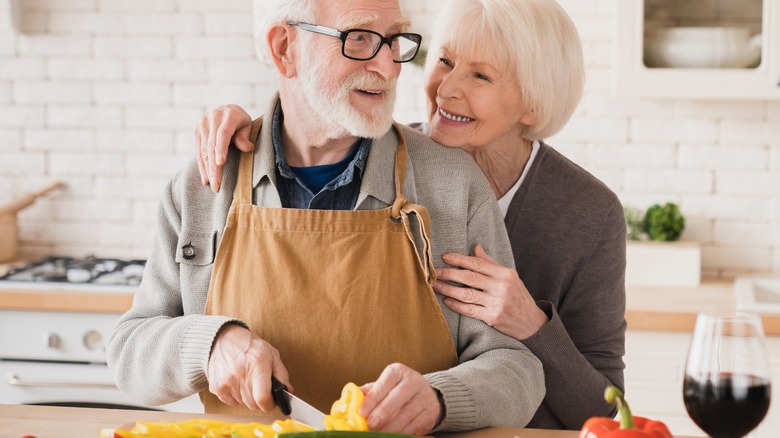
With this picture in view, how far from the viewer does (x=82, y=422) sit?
1.45m

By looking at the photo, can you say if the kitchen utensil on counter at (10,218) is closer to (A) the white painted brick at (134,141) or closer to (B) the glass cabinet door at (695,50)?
(A) the white painted brick at (134,141)

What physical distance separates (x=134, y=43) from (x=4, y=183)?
30.0 inches

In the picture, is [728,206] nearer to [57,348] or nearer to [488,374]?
[488,374]

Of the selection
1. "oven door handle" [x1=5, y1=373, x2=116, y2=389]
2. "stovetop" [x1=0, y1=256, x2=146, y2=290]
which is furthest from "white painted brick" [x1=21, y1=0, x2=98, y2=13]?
"oven door handle" [x1=5, y1=373, x2=116, y2=389]

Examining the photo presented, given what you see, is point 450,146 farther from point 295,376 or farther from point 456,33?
point 295,376

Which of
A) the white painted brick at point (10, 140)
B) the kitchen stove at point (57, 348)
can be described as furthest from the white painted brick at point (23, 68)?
the kitchen stove at point (57, 348)

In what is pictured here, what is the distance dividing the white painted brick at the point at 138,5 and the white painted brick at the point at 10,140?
61cm

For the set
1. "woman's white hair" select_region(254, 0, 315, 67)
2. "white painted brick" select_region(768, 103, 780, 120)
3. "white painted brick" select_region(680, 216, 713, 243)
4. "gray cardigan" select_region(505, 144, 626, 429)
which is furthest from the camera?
"white painted brick" select_region(680, 216, 713, 243)

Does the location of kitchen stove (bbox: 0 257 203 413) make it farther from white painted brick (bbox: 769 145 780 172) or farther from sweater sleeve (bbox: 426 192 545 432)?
white painted brick (bbox: 769 145 780 172)

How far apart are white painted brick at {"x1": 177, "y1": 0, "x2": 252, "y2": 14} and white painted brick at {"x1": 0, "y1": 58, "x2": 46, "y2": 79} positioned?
0.60 m

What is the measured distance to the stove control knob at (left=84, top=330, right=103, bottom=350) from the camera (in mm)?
2850

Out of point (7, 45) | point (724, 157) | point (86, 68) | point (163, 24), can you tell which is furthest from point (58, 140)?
point (724, 157)

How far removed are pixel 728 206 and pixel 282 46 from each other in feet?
6.89

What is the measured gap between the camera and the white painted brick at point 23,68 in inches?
139
